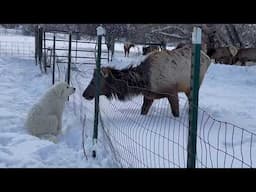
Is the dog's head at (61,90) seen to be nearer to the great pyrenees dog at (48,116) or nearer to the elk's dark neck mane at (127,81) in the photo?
the great pyrenees dog at (48,116)

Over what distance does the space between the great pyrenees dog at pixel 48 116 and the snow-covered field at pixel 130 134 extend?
19cm

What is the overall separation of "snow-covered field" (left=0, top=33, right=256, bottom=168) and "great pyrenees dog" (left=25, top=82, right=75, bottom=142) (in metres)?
0.19

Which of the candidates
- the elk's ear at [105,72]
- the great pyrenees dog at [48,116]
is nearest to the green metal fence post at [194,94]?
the great pyrenees dog at [48,116]

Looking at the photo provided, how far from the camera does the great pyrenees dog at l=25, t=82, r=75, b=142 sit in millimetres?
6660

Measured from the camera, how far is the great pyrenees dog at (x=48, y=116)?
666 cm

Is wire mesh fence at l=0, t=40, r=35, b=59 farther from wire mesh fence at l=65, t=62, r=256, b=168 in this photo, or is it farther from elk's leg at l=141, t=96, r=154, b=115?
elk's leg at l=141, t=96, r=154, b=115

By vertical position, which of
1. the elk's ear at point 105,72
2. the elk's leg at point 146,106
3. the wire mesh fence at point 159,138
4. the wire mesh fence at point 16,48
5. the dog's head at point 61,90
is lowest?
the wire mesh fence at point 159,138

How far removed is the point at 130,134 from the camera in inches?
276

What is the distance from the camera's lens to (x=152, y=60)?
29.9 ft

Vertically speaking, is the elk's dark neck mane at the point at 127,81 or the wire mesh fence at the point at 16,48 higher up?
the wire mesh fence at the point at 16,48

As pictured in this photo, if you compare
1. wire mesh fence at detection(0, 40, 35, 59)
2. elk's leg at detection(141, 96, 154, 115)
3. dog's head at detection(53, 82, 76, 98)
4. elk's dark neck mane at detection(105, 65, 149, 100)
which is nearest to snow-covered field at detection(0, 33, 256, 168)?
elk's leg at detection(141, 96, 154, 115)

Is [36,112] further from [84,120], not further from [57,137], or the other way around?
[84,120]

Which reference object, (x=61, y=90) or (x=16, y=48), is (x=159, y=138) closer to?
(x=61, y=90)
